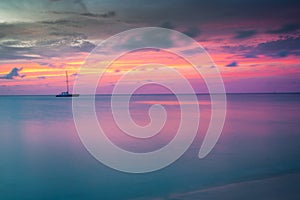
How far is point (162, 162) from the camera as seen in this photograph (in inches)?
462

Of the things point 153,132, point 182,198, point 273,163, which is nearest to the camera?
point 182,198

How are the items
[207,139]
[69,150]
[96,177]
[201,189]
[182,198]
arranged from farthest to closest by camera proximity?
[207,139]
[69,150]
[96,177]
[201,189]
[182,198]

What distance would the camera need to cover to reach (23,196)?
28.3 ft

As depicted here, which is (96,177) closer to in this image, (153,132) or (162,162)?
(162,162)

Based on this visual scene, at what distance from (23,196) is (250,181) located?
6411 mm

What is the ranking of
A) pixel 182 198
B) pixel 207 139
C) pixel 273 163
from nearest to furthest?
pixel 182 198 < pixel 273 163 < pixel 207 139

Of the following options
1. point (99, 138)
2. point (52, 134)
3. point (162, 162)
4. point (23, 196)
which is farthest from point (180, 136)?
point (23, 196)

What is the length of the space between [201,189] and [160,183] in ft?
4.09

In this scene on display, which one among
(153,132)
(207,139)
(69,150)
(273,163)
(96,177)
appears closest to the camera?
(96,177)

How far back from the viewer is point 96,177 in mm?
10055

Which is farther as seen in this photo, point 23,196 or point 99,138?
point 99,138

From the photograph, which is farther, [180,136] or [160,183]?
[180,136]

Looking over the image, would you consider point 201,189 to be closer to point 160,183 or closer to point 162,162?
point 160,183

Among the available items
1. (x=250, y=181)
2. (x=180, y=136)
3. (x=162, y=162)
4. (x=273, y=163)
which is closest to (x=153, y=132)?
(x=180, y=136)
